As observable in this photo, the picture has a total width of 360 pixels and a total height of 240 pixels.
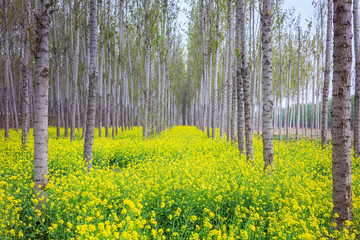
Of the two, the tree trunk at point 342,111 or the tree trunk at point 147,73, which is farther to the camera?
the tree trunk at point 147,73

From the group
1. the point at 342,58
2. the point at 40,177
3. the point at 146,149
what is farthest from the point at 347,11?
the point at 146,149

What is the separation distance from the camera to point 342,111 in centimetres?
334

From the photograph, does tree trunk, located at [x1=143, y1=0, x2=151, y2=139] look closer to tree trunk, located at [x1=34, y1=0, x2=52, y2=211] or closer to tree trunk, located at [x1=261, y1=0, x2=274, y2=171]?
tree trunk, located at [x1=261, y1=0, x2=274, y2=171]

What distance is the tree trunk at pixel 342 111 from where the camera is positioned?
3.29 m

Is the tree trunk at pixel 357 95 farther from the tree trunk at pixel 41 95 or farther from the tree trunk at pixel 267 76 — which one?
the tree trunk at pixel 41 95

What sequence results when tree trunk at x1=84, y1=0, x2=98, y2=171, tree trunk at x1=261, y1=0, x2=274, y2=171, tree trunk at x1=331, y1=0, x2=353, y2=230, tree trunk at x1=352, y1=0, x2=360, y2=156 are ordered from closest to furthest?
tree trunk at x1=331, y1=0, x2=353, y2=230
tree trunk at x1=261, y1=0, x2=274, y2=171
tree trunk at x1=84, y1=0, x2=98, y2=171
tree trunk at x1=352, y1=0, x2=360, y2=156

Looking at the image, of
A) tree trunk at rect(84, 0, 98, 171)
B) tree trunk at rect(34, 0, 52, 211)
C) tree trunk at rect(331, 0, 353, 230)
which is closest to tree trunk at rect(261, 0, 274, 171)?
tree trunk at rect(331, 0, 353, 230)

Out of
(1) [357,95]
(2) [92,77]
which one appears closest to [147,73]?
(2) [92,77]

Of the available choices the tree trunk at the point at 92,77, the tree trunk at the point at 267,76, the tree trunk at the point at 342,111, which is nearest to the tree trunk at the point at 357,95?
the tree trunk at the point at 267,76

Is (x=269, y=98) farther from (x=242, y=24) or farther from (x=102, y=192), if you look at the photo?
(x=102, y=192)

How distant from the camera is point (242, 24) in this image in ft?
26.2

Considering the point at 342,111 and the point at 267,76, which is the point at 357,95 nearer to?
the point at 267,76

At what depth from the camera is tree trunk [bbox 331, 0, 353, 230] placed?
129 inches

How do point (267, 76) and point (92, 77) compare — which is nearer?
point (267, 76)
